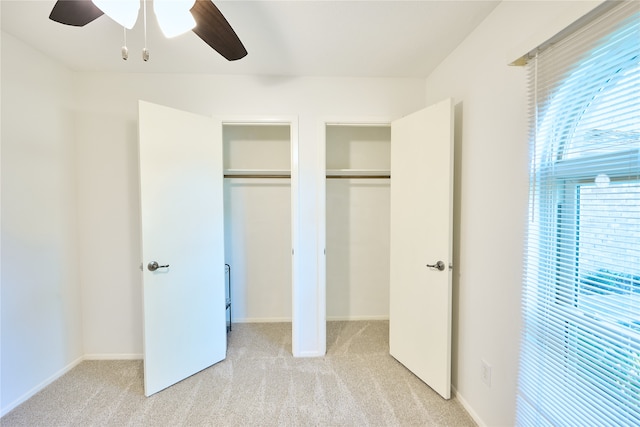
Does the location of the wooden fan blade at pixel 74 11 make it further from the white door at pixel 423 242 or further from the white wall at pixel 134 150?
the white door at pixel 423 242

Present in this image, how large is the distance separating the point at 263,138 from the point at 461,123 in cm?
194

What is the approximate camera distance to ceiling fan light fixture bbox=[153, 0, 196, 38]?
105cm

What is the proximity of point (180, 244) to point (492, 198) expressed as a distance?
210 cm

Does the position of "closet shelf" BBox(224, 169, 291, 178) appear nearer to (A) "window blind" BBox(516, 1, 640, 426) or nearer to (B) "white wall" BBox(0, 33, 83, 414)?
(B) "white wall" BBox(0, 33, 83, 414)

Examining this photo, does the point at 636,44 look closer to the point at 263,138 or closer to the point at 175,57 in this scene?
the point at 175,57

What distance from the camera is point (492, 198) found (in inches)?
58.8

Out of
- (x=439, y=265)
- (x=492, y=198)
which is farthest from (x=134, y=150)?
(x=492, y=198)

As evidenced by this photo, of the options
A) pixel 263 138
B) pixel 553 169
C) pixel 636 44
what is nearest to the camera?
pixel 636 44

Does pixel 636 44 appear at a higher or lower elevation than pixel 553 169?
higher

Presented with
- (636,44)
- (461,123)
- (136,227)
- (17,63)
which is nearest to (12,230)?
(136,227)

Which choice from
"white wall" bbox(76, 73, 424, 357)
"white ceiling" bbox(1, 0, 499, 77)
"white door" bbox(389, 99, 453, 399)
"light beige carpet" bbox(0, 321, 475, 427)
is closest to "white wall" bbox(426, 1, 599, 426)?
"white door" bbox(389, 99, 453, 399)

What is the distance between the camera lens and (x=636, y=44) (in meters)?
0.82

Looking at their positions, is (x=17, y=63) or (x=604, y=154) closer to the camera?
(x=604, y=154)

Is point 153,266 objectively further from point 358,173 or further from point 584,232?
point 584,232
